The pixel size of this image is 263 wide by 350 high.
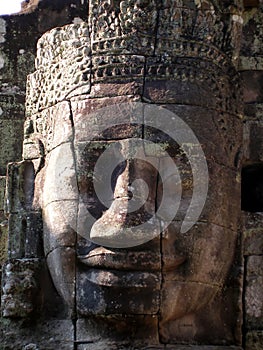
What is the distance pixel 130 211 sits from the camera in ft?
26.8

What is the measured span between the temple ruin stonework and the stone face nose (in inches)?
0.4

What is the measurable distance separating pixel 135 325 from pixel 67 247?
0.84 m

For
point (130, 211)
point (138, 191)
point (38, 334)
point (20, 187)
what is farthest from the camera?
point (20, 187)

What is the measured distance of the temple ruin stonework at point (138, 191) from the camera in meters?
8.16

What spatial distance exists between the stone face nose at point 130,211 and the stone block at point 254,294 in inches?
38.7

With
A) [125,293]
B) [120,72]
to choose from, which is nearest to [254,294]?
[125,293]

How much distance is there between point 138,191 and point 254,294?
130 centimetres

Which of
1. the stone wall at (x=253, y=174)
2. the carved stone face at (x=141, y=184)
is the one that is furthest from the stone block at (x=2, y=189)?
the stone wall at (x=253, y=174)

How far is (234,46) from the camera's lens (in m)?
9.03

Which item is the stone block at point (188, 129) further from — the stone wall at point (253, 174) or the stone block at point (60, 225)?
the stone block at point (60, 225)

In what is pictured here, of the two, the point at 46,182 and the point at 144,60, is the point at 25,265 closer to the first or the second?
the point at 46,182

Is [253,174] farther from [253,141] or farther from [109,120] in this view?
[109,120]

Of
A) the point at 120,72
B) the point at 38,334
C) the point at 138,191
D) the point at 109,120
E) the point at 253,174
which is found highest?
the point at 120,72

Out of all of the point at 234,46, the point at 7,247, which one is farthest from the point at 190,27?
the point at 7,247
